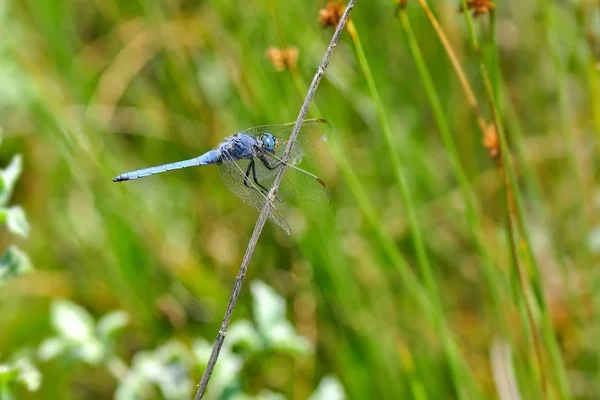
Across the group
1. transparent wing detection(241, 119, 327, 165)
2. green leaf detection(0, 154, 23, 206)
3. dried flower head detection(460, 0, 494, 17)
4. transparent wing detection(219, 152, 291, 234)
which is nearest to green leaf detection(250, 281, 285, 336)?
transparent wing detection(219, 152, 291, 234)

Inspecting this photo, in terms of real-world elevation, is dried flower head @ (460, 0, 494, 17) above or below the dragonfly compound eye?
below

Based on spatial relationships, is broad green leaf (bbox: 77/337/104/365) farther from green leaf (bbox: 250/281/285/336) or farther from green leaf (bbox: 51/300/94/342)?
green leaf (bbox: 250/281/285/336)

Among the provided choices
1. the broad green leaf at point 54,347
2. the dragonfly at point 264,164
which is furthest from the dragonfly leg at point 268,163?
the broad green leaf at point 54,347

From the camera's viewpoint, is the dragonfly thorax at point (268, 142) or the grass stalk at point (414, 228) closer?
the grass stalk at point (414, 228)

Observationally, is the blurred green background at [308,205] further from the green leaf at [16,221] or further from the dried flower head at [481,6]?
the green leaf at [16,221]

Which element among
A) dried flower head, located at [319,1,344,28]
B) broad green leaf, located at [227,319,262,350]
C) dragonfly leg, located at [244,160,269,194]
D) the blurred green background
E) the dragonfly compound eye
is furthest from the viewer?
the blurred green background

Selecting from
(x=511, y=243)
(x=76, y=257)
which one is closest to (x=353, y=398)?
(x=511, y=243)

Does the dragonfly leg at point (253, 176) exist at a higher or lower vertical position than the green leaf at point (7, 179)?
higher

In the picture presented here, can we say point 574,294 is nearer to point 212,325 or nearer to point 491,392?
point 491,392
